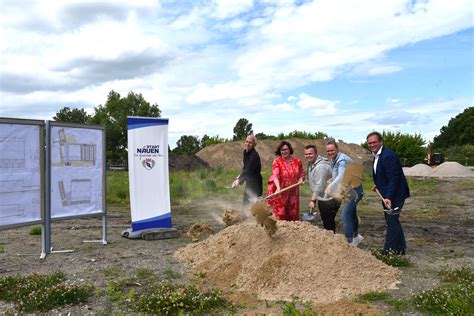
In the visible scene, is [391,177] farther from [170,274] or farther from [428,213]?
[428,213]

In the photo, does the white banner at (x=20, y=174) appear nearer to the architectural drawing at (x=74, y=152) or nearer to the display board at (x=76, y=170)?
the display board at (x=76, y=170)

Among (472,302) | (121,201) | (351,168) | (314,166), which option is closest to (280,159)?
(314,166)

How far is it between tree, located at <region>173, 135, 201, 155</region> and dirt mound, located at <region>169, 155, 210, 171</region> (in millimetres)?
32188

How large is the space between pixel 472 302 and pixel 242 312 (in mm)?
2367

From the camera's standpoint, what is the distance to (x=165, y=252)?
27.3ft

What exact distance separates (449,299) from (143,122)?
6.23 meters

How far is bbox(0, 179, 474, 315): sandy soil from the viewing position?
5.74 m

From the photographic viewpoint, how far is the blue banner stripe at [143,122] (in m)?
9.13

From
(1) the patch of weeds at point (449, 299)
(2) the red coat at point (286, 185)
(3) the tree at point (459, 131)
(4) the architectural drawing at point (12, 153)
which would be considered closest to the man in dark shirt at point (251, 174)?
(2) the red coat at point (286, 185)

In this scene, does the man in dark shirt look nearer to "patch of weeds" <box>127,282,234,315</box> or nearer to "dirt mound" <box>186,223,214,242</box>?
"dirt mound" <box>186,223,214,242</box>

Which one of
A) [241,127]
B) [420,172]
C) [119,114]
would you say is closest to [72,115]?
[119,114]

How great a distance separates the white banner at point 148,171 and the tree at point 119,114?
5635 centimetres

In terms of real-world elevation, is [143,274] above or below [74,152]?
below

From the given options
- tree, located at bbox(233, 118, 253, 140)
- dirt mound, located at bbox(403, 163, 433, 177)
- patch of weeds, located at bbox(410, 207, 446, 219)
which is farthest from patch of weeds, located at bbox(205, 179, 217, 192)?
tree, located at bbox(233, 118, 253, 140)
